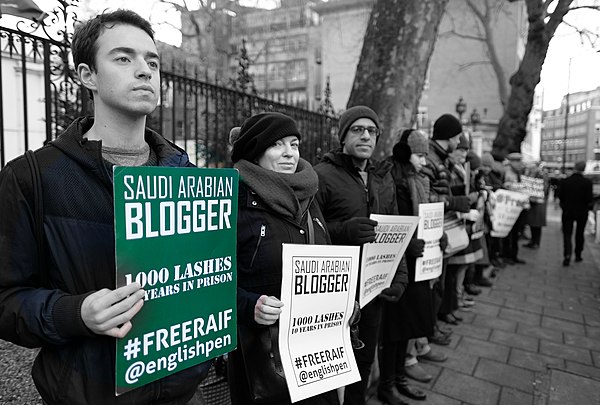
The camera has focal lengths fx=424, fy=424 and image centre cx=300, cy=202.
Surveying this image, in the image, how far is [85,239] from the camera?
1325 mm

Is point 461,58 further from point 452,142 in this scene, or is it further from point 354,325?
point 354,325

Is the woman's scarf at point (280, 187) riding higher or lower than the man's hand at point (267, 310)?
higher

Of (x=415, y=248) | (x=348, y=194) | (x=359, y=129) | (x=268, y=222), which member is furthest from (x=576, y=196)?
(x=268, y=222)

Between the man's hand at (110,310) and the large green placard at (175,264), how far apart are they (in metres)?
0.05

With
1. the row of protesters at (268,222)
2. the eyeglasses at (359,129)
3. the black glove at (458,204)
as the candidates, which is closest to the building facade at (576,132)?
the black glove at (458,204)

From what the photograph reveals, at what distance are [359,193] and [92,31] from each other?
1940mm

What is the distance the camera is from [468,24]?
91.3ft

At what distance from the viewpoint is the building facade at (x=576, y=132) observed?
76562mm

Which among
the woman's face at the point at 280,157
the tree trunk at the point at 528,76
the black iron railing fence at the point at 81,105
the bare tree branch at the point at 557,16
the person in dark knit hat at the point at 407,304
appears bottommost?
the person in dark knit hat at the point at 407,304

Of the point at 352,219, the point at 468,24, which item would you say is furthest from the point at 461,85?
the point at 352,219

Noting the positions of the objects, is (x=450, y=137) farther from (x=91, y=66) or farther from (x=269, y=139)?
(x=91, y=66)

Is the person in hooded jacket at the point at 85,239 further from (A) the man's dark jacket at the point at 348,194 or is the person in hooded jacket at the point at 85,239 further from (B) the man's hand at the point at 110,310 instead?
(A) the man's dark jacket at the point at 348,194

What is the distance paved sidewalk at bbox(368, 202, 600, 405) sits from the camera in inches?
144

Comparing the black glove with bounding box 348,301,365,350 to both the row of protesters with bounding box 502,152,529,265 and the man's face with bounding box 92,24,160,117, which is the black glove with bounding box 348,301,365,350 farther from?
the row of protesters with bounding box 502,152,529,265
